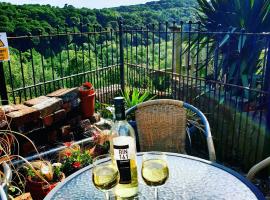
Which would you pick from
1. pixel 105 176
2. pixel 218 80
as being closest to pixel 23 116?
pixel 105 176

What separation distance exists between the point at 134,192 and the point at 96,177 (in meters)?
0.18

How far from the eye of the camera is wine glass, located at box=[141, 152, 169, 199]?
1.07 m

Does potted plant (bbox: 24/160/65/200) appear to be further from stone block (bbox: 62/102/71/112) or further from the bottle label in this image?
the bottle label

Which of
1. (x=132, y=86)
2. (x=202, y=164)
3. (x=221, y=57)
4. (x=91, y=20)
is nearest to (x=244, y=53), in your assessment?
(x=221, y=57)

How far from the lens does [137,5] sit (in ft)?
68.4

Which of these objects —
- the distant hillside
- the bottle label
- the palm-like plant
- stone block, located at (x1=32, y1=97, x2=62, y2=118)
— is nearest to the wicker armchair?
stone block, located at (x1=32, y1=97, x2=62, y2=118)

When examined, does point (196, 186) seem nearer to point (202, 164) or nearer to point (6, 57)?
point (202, 164)

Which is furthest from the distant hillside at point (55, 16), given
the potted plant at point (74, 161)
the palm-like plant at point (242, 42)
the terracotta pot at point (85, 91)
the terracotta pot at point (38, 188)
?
the terracotta pot at point (38, 188)

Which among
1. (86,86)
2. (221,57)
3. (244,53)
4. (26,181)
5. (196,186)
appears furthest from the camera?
(221,57)

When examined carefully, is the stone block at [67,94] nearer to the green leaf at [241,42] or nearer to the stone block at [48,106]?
the stone block at [48,106]

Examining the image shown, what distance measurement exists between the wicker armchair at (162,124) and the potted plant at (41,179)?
75 cm

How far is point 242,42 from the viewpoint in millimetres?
3801

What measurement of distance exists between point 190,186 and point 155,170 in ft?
1.02

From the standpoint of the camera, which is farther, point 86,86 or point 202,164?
point 86,86
